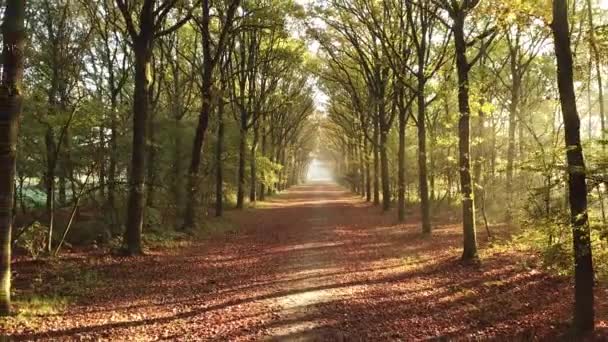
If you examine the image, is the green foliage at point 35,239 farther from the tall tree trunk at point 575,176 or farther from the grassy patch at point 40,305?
the tall tree trunk at point 575,176

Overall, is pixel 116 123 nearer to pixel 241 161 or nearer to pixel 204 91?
pixel 204 91

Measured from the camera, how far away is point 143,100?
13.9m

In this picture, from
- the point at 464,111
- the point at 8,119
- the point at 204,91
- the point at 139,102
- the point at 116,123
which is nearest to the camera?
the point at 8,119

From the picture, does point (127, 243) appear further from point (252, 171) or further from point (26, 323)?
point (252, 171)

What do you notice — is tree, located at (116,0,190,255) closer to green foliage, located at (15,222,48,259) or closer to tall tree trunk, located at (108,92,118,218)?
tall tree trunk, located at (108,92,118,218)

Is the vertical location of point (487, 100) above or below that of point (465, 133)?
above

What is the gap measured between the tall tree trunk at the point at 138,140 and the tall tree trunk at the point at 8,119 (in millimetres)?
5782

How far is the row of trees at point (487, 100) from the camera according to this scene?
259 inches

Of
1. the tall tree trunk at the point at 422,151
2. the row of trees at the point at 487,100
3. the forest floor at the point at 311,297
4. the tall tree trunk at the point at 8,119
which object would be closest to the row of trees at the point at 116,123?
the tall tree trunk at the point at 8,119

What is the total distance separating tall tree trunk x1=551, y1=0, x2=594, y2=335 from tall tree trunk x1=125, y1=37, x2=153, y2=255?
Answer: 1070cm

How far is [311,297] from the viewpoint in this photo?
9.57 metres

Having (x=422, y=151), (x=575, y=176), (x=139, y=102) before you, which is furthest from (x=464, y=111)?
(x=139, y=102)

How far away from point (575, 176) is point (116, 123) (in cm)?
1429

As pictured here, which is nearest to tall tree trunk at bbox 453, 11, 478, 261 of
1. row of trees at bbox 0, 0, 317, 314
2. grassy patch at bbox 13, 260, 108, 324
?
row of trees at bbox 0, 0, 317, 314
